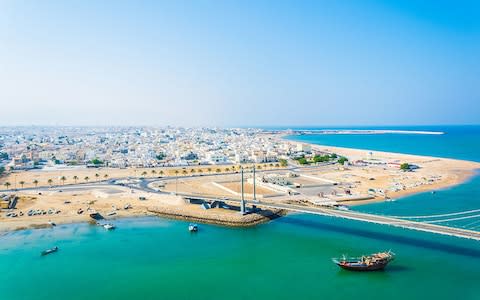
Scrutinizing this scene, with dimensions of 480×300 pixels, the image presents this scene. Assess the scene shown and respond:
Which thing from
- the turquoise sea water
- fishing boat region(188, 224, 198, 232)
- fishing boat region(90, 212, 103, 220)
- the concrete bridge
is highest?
the concrete bridge

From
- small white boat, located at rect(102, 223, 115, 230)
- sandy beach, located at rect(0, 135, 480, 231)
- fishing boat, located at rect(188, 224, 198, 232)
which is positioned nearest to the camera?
fishing boat, located at rect(188, 224, 198, 232)

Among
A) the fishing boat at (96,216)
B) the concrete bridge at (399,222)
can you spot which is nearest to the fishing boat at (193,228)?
the concrete bridge at (399,222)

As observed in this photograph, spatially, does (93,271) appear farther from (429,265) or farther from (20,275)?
(429,265)

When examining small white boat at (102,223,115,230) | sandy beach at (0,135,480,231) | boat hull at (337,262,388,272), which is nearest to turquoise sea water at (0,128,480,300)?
boat hull at (337,262,388,272)

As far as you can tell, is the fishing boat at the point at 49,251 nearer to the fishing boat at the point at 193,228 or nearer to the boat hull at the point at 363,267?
the fishing boat at the point at 193,228

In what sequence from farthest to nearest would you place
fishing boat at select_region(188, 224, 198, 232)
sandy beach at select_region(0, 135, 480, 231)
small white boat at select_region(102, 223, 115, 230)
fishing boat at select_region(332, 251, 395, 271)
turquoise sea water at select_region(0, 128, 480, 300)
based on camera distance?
1. sandy beach at select_region(0, 135, 480, 231)
2. small white boat at select_region(102, 223, 115, 230)
3. fishing boat at select_region(188, 224, 198, 232)
4. fishing boat at select_region(332, 251, 395, 271)
5. turquoise sea water at select_region(0, 128, 480, 300)

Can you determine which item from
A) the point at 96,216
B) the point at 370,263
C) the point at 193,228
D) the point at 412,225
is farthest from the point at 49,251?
the point at 412,225

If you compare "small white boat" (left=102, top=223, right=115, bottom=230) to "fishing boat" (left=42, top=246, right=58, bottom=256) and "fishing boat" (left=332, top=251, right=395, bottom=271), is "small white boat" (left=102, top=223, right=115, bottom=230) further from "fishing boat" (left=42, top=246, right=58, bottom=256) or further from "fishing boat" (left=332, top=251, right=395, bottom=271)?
"fishing boat" (left=332, top=251, right=395, bottom=271)

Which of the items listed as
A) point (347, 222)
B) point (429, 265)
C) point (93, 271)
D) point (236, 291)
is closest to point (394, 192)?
point (347, 222)
